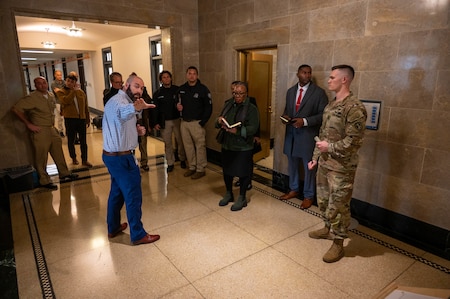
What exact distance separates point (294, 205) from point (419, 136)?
1.51 m

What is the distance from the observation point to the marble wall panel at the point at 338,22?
287 cm

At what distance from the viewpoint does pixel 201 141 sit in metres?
4.38

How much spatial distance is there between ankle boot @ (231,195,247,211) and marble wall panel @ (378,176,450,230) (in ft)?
4.73

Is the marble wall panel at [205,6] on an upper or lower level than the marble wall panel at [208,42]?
upper

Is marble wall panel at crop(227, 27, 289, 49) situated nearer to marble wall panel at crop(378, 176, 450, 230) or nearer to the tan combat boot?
marble wall panel at crop(378, 176, 450, 230)

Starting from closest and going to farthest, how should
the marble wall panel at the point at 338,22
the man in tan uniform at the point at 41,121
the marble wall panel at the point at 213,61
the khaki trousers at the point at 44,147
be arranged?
1. the marble wall panel at the point at 338,22
2. the man in tan uniform at the point at 41,121
3. the khaki trousers at the point at 44,147
4. the marble wall panel at the point at 213,61

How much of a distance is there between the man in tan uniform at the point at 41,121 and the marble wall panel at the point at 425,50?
4.10m

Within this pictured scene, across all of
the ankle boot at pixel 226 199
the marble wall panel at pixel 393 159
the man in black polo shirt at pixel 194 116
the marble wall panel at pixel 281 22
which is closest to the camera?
the marble wall panel at pixel 393 159

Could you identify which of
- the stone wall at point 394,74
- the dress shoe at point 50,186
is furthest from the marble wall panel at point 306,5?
the dress shoe at point 50,186

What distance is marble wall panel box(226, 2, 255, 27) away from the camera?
13.3 feet

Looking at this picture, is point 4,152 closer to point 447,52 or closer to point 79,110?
point 79,110

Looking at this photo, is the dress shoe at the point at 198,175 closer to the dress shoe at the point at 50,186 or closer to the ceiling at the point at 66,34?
the dress shoe at the point at 50,186

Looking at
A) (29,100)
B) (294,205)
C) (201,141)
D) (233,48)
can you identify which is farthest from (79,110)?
(294,205)

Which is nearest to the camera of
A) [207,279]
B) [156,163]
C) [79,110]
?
[207,279]
